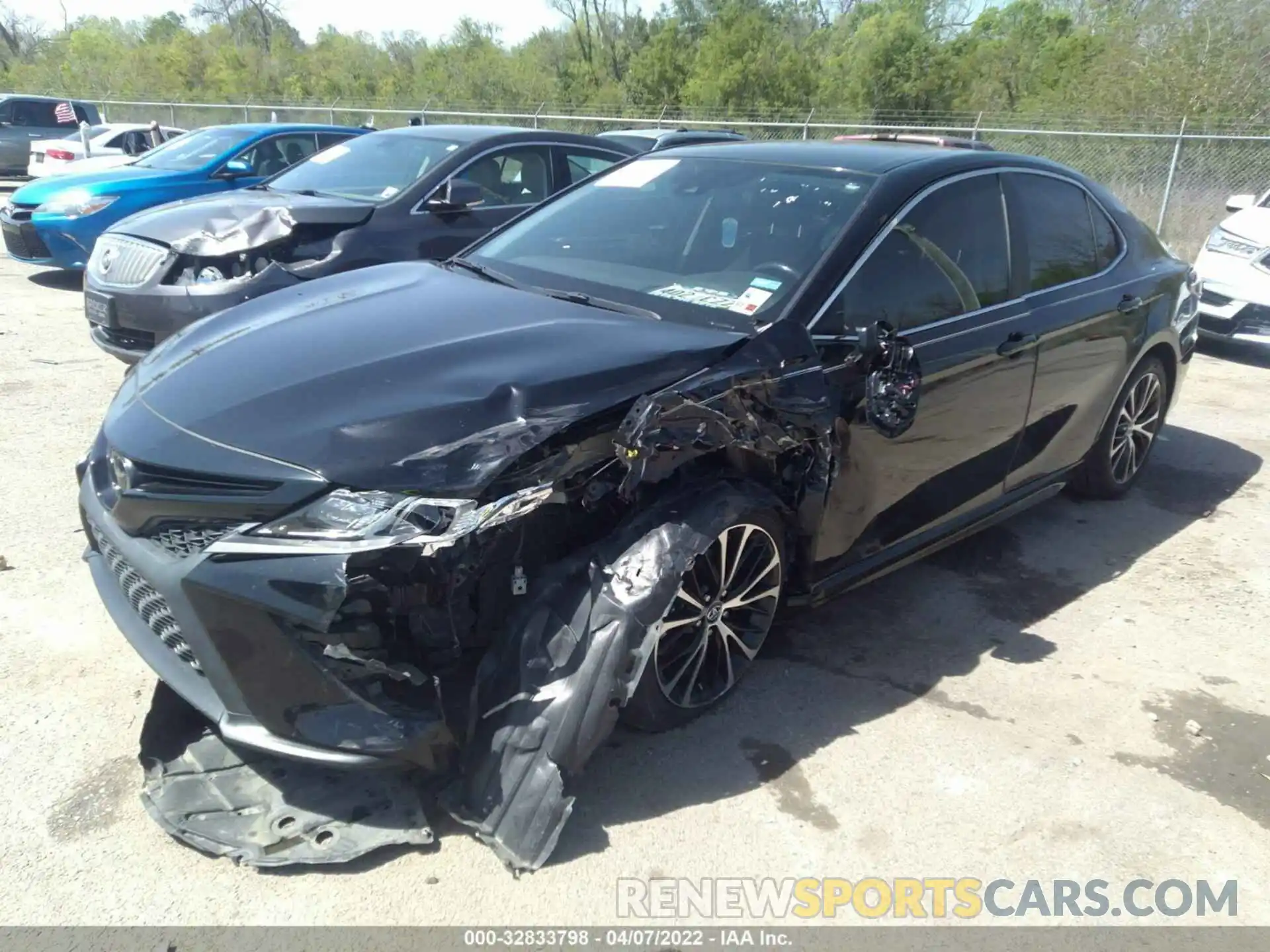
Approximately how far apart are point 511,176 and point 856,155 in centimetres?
377

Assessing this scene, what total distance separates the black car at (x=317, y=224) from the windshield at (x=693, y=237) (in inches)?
78.0

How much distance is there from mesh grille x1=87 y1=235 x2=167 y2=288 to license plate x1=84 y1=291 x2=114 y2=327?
0.10m

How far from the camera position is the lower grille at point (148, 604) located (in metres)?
2.64

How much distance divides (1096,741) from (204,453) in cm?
284

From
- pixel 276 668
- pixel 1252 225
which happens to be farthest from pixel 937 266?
pixel 1252 225

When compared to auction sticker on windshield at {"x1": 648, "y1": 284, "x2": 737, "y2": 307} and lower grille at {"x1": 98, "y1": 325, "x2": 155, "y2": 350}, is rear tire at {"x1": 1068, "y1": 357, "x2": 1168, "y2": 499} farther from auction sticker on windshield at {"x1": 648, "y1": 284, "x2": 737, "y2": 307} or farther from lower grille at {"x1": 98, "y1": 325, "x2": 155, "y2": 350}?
lower grille at {"x1": 98, "y1": 325, "x2": 155, "y2": 350}

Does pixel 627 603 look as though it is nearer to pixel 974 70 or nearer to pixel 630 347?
pixel 630 347

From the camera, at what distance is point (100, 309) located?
235 inches

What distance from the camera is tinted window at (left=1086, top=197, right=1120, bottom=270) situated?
4.66 m

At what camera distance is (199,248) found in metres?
5.88

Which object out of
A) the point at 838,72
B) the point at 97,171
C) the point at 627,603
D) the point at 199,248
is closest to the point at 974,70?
the point at 838,72

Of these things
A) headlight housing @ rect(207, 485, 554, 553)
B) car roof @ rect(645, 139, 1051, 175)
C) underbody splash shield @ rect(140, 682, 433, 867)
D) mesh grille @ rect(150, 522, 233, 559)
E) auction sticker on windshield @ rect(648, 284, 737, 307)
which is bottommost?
underbody splash shield @ rect(140, 682, 433, 867)

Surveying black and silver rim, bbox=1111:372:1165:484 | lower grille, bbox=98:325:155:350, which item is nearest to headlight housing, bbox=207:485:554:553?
black and silver rim, bbox=1111:372:1165:484

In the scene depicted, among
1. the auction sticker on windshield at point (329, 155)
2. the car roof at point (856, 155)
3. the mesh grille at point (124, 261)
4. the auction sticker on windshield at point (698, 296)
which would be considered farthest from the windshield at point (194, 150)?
Answer: the auction sticker on windshield at point (698, 296)
